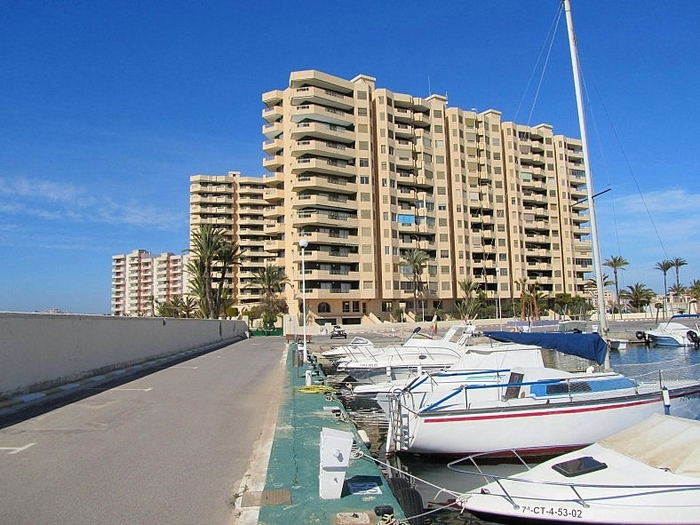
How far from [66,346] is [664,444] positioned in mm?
15682

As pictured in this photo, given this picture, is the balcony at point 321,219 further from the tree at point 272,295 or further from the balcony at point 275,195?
the tree at point 272,295

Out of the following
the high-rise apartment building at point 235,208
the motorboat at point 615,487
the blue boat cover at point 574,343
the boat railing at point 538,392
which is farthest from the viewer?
the high-rise apartment building at point 235,208

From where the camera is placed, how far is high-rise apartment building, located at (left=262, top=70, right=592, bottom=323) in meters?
79.6

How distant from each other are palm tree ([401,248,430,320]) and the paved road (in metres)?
69.5

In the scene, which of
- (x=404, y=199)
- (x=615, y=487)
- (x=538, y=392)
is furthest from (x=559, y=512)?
(x=404, y=199)

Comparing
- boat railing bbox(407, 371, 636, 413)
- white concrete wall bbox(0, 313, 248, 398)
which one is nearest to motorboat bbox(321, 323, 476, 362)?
white concrete wall bbox(0, 313, 248, 398)

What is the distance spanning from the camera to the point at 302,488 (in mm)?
6398

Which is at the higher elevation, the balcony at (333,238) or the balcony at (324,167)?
the balcony at (324,167)

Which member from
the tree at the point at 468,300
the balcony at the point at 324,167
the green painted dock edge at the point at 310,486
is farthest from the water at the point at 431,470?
the tree at the point at 468,300

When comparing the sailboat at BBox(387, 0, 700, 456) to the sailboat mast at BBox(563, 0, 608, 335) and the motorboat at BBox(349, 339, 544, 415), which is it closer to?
the motorboat at BBox(349, 339, 544, 415)

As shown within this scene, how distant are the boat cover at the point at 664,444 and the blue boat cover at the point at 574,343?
7.41 metres

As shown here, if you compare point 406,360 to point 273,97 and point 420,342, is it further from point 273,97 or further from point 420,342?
point 273,97

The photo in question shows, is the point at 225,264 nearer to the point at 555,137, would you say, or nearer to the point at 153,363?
the point at 153,363

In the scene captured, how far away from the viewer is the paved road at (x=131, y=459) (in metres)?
6.05
